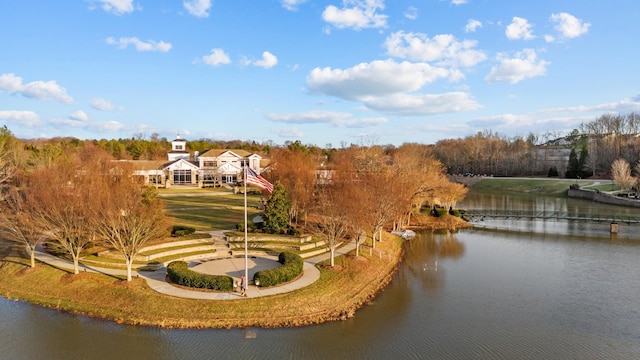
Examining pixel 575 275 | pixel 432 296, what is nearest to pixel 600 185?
pixel 575 275

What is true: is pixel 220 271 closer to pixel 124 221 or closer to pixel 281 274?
pixel 281 274

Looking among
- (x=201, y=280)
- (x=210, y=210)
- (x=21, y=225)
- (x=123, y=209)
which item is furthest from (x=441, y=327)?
(x=210, y=210)

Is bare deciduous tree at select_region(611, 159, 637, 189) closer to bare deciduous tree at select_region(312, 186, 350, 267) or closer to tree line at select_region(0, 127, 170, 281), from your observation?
bare deciduous tree at select_region(312, 186, 350, 267)

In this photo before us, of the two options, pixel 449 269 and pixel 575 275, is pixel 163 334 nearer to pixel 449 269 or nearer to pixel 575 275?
pixel 449 269

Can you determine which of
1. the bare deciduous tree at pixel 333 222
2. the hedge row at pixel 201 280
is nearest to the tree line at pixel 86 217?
the hedge row at pixel 201 280

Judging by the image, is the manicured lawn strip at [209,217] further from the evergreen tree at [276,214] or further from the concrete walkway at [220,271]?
the concrete walkway at [220,271]
